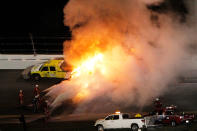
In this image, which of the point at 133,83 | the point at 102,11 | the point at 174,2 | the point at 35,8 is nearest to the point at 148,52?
the point at 133,83

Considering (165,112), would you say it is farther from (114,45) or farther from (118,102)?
(114,45)

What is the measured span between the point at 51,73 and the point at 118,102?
195 inches

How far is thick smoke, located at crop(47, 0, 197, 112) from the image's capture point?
65.3 feet

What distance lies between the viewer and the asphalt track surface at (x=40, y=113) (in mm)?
15281

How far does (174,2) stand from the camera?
23.3m

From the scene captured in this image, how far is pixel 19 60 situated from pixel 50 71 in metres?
3.70

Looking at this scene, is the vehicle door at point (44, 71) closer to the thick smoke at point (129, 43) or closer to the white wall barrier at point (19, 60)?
the thick smoke at point (129, 43)

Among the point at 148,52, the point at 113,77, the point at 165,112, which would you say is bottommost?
the point at 165,112

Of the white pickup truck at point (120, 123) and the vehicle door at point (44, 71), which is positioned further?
the vehicle door at point (44, 71)

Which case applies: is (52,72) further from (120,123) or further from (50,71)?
(120,123)

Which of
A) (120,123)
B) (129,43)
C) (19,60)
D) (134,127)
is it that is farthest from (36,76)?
(134,127)

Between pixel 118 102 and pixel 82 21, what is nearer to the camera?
pixel 118 102

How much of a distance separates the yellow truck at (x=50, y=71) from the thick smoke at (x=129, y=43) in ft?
3.74

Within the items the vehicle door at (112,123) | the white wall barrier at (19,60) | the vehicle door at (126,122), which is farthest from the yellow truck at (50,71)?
the vehicle door at (126,122)
